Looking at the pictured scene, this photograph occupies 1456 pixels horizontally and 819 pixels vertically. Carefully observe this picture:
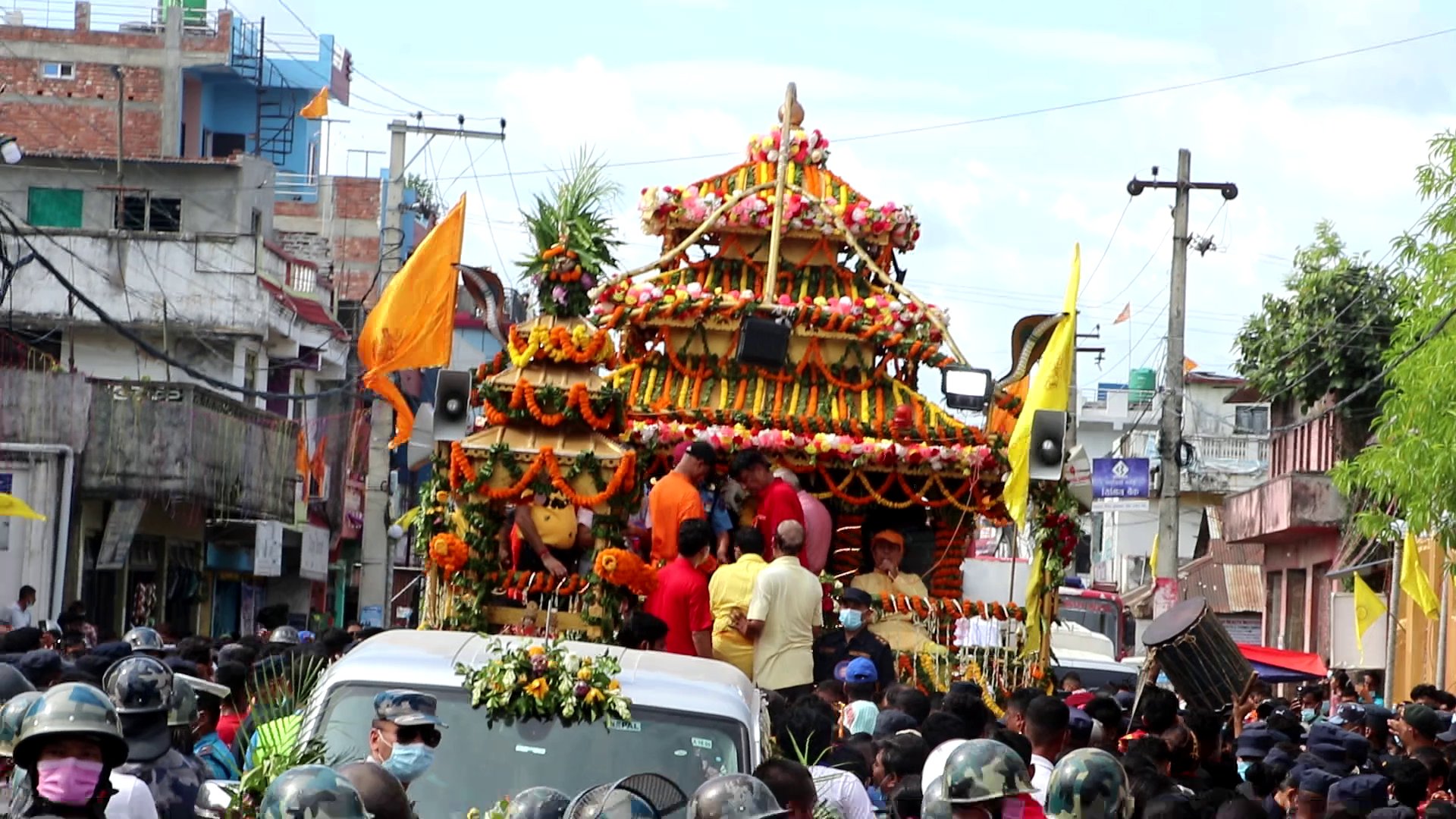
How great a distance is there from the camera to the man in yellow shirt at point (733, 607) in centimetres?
1330

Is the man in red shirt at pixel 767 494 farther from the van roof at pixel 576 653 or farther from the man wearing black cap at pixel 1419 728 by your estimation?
the van roof at pixel 576 653

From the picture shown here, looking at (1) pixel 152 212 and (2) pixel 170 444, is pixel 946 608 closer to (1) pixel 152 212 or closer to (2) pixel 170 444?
(2) pixel 170 444

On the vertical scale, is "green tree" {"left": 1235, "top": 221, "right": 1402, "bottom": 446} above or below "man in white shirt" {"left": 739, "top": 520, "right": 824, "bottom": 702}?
above

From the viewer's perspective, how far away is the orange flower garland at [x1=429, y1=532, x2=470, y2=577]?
1379 centimetres

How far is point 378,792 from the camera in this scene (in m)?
6.23

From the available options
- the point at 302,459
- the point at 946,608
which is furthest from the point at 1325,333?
the point at 946,608

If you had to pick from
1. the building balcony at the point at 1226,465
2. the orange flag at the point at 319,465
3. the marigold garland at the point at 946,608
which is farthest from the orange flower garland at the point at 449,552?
the building balcony at the point at 1226,465

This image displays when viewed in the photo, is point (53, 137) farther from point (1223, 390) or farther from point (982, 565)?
point (1223, 390)

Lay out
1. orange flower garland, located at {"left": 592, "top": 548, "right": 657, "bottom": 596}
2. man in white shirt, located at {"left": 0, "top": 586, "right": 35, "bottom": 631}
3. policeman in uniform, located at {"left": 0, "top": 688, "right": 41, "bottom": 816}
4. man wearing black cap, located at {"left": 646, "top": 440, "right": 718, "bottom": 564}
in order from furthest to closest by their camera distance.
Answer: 1. man in white shirt, located at {"left": 0, "top": 586, "right": 35, "bottom": 631}
2. man wearing black cap, located at {"left": 646, "top": 440, "right": 718, "bottom": 564}
3. orange flower garland, located at {"left": 592, "top": 548, "right": 657, "bottom": 596}
4. policeman in uniform, located at {"left": 0, "top": 688, "right": 41, "bottom": 816}

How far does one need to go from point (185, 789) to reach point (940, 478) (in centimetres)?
906

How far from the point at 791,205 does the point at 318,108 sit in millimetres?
31713

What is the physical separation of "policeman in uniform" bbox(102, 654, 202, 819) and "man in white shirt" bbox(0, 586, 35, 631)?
16.8 metres

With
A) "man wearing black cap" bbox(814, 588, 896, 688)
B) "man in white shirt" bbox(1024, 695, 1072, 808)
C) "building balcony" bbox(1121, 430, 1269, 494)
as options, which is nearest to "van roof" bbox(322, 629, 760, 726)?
"man in white shirt" bbox(1024, 695, 1072, 808)

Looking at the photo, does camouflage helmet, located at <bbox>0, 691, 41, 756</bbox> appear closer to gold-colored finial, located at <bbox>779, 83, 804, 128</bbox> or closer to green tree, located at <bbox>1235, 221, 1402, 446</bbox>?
gold-colored finial, located at <bbox>779, 83, 804, 128</bbox>
